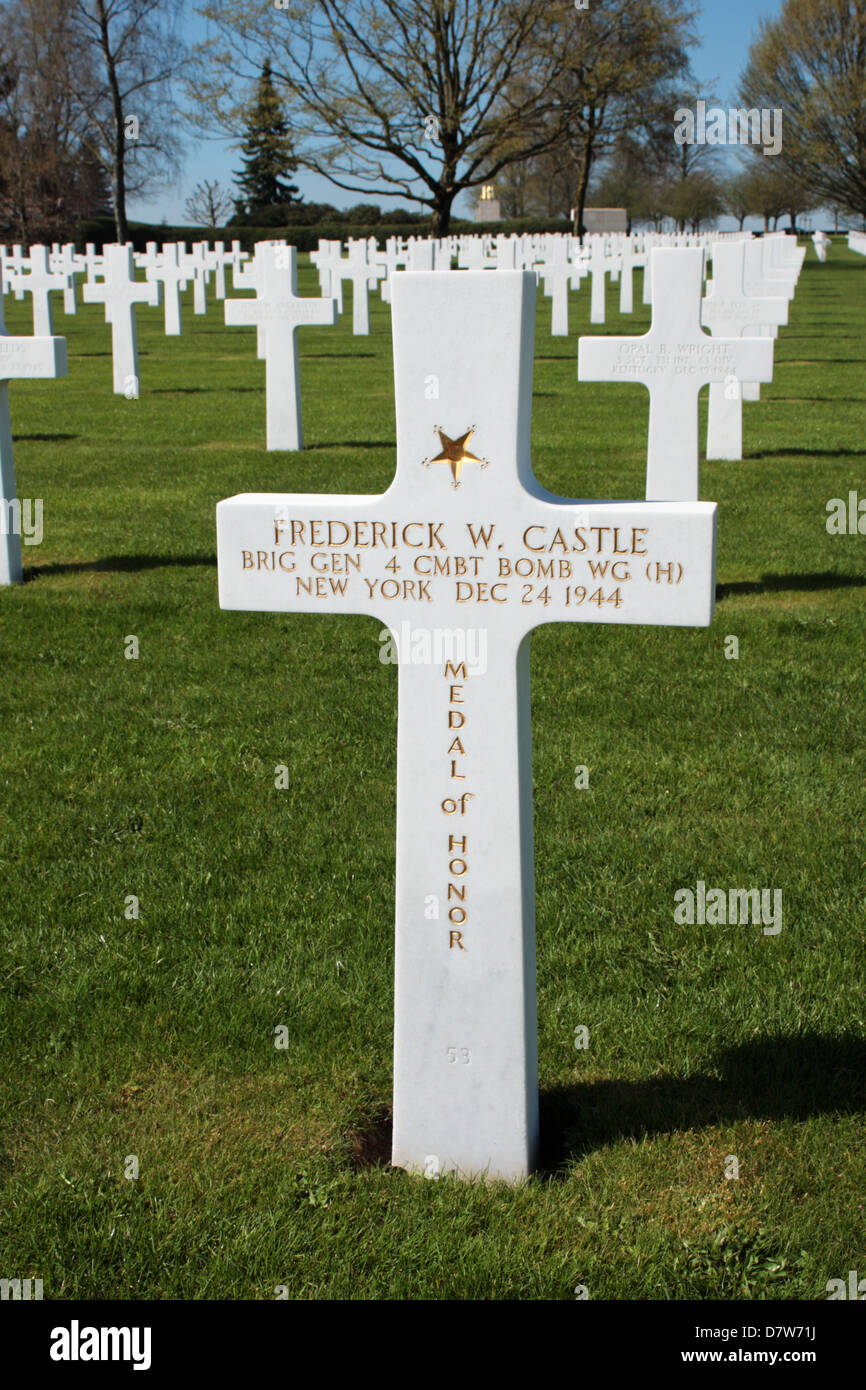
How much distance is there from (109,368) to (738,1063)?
60.7 feet

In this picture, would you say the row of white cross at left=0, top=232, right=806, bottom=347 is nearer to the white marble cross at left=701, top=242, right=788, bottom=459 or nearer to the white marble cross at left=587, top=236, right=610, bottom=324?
the white marble cross at left=587, top=236, right=610, bottom=324

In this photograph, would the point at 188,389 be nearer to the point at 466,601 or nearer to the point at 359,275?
the point at 359,275

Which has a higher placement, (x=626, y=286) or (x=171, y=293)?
(x=626, y=286)

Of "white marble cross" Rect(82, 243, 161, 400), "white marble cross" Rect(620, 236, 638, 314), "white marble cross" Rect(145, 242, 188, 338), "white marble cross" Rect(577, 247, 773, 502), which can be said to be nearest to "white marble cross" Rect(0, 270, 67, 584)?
"white marble cross" Rect(577, 247, 773, 502)

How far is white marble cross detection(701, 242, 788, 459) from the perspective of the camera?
36.8 feet

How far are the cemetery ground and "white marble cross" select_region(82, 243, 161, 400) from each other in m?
8.59

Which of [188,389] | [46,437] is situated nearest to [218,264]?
[188,389]

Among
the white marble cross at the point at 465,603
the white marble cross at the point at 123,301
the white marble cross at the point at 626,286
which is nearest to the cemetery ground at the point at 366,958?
the white marble cross at the point at 465,603

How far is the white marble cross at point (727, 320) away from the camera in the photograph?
11.2m

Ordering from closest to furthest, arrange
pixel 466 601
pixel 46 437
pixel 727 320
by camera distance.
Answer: pixel 466 601 < pixel 727 320 < pixel 46 437

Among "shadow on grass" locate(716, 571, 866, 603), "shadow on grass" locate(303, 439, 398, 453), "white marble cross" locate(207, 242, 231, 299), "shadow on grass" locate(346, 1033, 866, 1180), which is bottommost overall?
"shadow on grass" locate(346, 1033, 866, 1180)

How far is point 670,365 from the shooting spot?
307 inches

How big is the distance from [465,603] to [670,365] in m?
5.46

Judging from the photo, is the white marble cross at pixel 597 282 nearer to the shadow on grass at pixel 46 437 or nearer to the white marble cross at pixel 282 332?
the white marble cross at pixel 282 332
